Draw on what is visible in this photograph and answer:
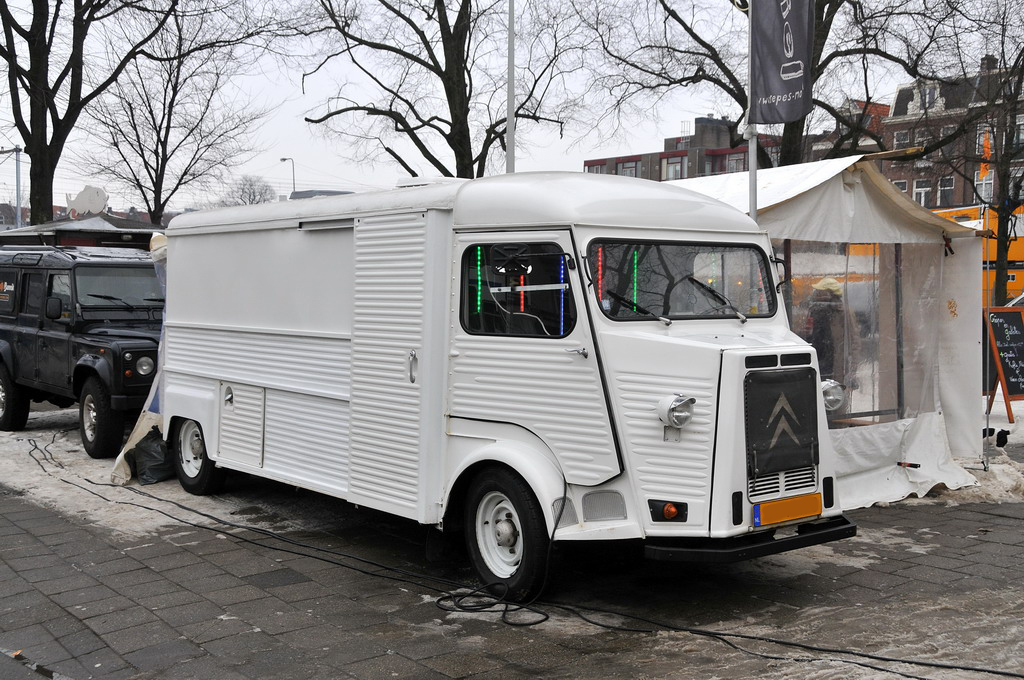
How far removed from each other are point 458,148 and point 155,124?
13.3 meters

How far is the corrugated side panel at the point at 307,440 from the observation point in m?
7.56

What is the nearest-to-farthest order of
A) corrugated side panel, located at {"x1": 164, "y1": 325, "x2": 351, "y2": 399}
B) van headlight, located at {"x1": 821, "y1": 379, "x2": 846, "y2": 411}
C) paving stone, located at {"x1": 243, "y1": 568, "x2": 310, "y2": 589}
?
paving stone, located at {"x1": 243, "y1": 568, "x2": 310, "y2": 589} → van headlight, located at {"x1": 821, "y1": 379, "x2": 846, "y2": 411} → corrugated side panel, located at {"x1": 164, "y1": 325, "x2": 351, "y2": 399}

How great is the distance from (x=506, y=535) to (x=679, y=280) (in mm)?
1932

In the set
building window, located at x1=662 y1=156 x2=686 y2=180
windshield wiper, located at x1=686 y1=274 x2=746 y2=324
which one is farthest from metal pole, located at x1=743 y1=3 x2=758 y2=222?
building window, located at x1=662 y1=156 x2=686 y2=180

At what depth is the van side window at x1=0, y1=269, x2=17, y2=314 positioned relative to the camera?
13.0 meters

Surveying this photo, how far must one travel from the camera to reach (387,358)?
7.03 m

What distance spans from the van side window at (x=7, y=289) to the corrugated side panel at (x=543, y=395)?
8.67 meters

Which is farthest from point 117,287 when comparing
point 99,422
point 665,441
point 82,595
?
point 665,441

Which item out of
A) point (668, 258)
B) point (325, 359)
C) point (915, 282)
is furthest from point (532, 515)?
point (915, 282)

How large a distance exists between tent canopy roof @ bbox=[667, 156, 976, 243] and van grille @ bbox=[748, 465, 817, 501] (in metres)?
2.87

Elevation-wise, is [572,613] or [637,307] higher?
[637,307]

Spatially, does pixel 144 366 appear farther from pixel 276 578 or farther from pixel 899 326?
pixel 899 326

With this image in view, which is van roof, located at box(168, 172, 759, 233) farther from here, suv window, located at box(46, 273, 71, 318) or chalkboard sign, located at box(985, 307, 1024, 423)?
chalkboard sign, located at box(985, 307, 1024, 423)

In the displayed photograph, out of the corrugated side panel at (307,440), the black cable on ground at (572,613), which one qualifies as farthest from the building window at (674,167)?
the black cable on ground at (572,613)
